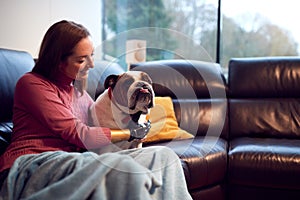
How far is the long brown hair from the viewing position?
49.8 inches

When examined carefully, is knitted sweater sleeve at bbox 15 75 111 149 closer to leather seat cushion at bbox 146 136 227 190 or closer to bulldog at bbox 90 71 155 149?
bulldog at bbox 90 71 155 149

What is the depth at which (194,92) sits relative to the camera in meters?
2.34

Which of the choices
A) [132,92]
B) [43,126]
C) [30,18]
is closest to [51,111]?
[43,126]

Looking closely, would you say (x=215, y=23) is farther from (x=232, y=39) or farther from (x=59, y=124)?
(x=59, y=124)

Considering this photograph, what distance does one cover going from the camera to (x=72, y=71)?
1327 mm

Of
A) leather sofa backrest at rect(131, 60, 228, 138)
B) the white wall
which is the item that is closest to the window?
leather sofa backrest at rect(131, 60, 228, 138)

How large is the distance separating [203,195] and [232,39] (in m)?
1.98

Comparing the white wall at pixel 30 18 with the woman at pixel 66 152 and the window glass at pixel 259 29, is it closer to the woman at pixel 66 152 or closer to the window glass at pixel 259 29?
the woman at pixel 66 152

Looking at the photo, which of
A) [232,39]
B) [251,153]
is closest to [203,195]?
[251,153]

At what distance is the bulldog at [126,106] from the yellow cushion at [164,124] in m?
0.40

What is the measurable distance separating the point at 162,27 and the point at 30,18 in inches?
63.3

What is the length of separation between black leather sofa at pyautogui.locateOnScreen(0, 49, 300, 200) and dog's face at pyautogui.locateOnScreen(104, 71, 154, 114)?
0.35 metres

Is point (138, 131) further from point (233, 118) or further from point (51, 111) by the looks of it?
point (233, 118)

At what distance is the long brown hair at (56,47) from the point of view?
127 centimetres
